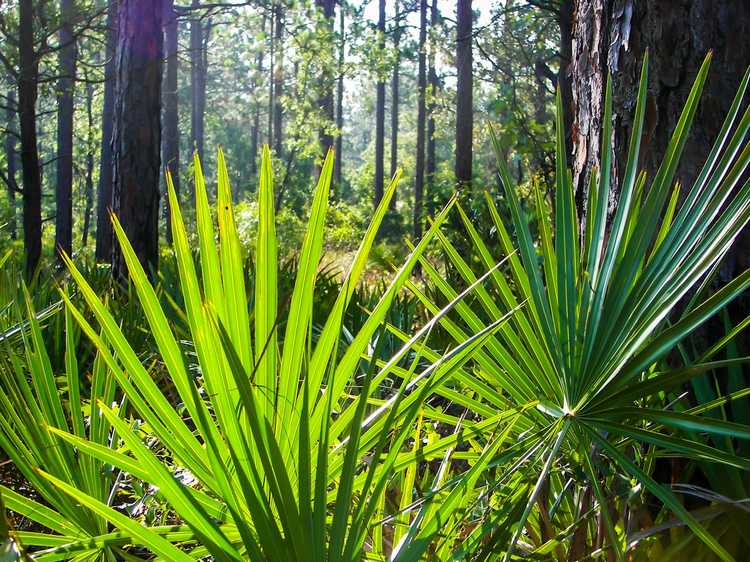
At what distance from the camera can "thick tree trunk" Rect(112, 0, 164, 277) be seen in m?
5.81

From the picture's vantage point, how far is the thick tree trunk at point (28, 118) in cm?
738

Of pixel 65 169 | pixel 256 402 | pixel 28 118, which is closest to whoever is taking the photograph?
pixel 256 402

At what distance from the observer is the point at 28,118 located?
7496 millimetres

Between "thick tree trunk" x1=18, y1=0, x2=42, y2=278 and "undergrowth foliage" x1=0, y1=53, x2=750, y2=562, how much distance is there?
21.9 feet

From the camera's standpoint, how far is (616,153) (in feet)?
6.70

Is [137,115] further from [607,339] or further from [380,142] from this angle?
[380,142]

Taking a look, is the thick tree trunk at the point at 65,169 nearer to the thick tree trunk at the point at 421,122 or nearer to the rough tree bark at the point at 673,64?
the thick tree trunk at the point at 421,122

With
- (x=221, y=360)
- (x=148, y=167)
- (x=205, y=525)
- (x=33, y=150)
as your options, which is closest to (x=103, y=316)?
(x=221, y=360)

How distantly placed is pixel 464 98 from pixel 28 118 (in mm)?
10711

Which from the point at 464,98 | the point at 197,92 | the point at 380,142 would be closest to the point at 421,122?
the point at 380,142

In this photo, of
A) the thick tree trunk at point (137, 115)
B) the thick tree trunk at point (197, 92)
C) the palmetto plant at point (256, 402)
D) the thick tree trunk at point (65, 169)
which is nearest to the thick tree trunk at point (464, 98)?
the thick tree trunk at point (65, 169)

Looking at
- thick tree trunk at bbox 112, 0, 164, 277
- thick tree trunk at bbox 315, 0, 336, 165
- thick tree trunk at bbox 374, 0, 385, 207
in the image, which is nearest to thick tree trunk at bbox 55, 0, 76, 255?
thick tree trunk at bbox 315, 0, 336, 165

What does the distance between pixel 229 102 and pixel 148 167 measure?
191 ft

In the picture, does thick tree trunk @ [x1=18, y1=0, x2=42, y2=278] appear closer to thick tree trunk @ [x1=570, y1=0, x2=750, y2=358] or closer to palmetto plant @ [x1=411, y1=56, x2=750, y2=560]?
thick tree trunk @ [x1=570, y1=0, x2=750, y2=358]
